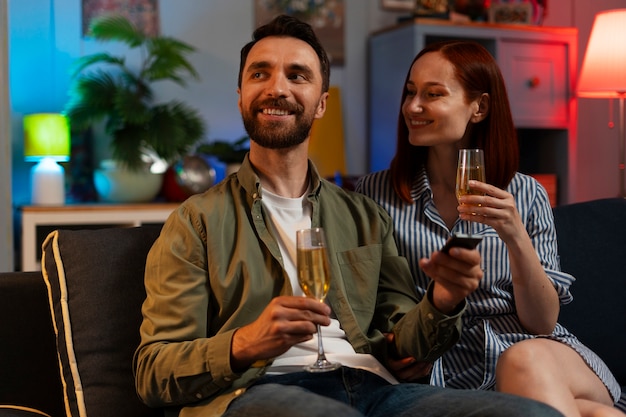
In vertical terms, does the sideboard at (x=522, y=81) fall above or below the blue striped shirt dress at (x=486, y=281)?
above

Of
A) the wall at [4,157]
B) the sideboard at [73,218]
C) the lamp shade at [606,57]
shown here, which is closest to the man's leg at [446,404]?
the sideboard at [73,218]

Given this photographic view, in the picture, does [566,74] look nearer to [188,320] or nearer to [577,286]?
[577,286]

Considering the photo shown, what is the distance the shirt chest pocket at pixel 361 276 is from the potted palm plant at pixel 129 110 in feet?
7.49

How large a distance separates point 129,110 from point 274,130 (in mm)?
2252

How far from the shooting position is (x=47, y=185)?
3.93 meters

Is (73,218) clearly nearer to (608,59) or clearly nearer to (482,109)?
(482,109)

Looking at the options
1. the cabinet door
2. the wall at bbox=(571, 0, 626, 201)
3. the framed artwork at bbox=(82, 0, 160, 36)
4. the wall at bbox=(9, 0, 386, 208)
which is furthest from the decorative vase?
the wall at bbox=(571, 0, 626, 201)

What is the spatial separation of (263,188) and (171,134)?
7.30 feet

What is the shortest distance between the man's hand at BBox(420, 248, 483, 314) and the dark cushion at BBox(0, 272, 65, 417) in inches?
36.1

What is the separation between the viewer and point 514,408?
5.03 ft

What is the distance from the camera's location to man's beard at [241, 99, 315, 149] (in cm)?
196

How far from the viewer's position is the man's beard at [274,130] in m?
1.96

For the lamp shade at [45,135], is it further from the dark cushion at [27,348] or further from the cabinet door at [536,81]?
the cabinet door at [536,81]

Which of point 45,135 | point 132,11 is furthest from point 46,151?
point 132,11
